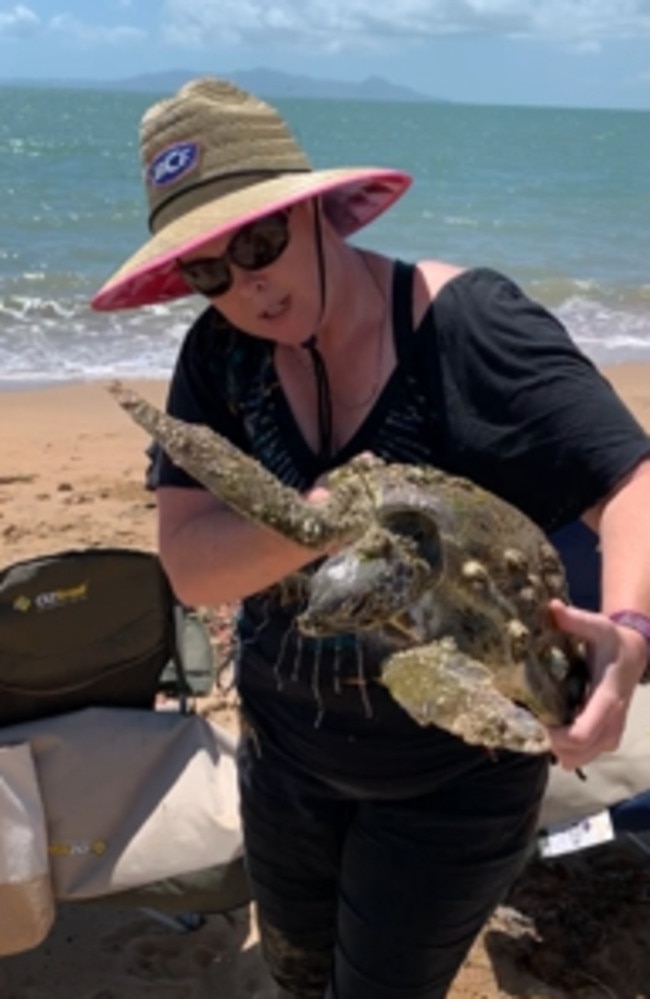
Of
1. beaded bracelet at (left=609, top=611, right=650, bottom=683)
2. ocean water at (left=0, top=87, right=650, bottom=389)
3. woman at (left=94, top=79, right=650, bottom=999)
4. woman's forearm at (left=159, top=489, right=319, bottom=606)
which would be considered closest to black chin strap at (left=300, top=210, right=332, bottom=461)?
woman at (left=94, top=79, right=650, bottom=999)

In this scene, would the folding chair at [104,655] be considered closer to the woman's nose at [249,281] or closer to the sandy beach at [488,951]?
the sandy beach at [488,951]

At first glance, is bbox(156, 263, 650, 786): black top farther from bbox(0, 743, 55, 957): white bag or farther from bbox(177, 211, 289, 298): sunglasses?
bbox(0, 743, 55, 957): white bag

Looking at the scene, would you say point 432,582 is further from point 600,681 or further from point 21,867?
point 21,867

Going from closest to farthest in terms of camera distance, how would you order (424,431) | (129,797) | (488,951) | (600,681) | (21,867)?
(600,681)
(424,431)
(21,867)
(129,797)
(488,951)

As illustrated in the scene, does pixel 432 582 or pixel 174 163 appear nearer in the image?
pixel 432 582

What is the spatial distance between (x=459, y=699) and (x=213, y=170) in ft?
3.26

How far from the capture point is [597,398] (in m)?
1.95

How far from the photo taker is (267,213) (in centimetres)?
199

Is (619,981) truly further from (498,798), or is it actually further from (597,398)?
(597,398)

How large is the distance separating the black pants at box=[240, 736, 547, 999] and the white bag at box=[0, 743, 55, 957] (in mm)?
1130

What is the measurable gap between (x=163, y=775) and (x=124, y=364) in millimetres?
8511

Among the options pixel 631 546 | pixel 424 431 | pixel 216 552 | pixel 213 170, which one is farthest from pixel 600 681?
pixel 213 170

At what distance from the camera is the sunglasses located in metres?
2.02

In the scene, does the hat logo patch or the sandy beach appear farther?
the sandy beach
